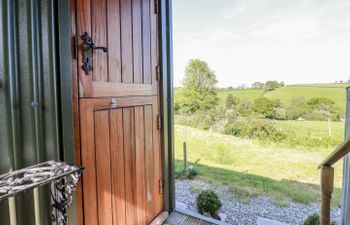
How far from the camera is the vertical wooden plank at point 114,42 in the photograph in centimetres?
114

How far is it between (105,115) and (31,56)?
443mm

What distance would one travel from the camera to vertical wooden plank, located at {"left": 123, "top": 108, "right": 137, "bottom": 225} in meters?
1.30

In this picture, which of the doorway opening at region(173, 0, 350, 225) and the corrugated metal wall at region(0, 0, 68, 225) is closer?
the corrugated metal wall at region(0, 0, 68, 225)

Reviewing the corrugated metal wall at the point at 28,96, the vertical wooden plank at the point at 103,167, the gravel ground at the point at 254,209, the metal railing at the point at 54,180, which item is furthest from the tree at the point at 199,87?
the metal railing at the point at 54,180

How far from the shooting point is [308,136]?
1.96 m

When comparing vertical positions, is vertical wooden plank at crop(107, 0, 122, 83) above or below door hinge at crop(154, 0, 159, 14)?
below

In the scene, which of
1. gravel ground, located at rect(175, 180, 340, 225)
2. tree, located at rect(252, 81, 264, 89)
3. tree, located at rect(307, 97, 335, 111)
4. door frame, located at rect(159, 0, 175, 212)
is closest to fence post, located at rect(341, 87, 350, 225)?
gravel ground, located at rect(175, 180, 340, 225)

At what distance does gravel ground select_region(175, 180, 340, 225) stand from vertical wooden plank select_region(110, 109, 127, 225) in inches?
36.7

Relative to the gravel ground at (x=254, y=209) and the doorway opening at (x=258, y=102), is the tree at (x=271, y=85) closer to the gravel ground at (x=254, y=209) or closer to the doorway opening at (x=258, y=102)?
the doorway opening at (x=258, y=102)

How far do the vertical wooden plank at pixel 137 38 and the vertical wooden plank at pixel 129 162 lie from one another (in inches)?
10.1

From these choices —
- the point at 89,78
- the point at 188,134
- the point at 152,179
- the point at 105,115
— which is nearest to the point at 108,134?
the point at 105,115

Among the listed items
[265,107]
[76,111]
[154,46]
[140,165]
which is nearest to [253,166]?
[265,107]

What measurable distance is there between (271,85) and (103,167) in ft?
5.86

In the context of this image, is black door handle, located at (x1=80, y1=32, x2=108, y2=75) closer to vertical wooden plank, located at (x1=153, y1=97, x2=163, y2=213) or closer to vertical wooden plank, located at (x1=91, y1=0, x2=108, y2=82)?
vertical wooden plank, located at (x1=91, y1=0, x2=108, y2=82)
